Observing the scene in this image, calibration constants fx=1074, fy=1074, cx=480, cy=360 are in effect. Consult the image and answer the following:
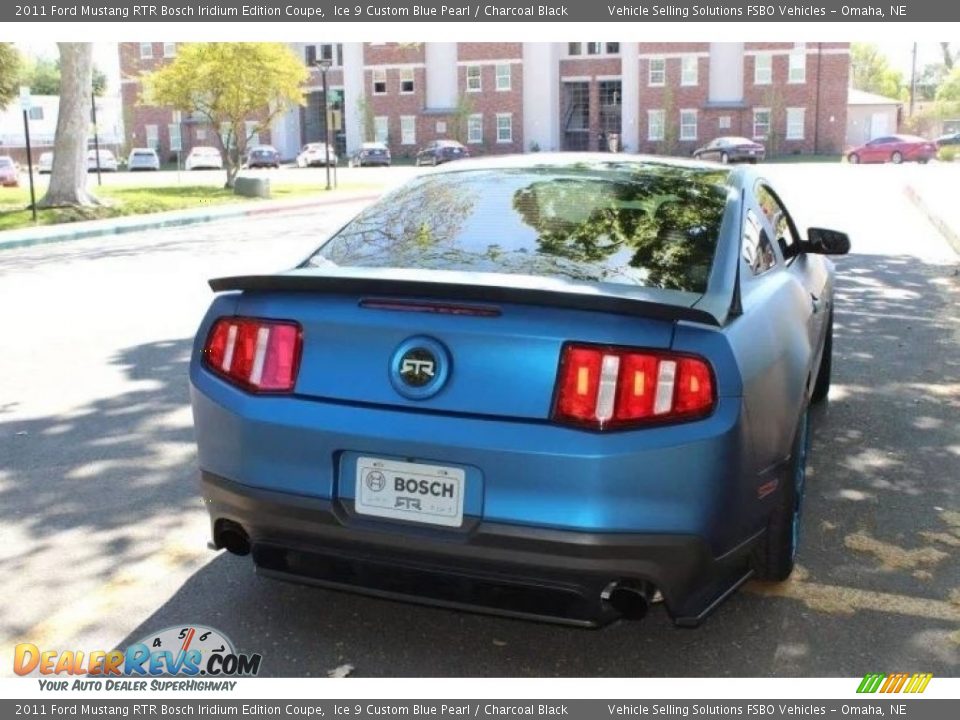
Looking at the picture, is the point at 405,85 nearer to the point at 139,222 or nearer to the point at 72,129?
the point at 72,129

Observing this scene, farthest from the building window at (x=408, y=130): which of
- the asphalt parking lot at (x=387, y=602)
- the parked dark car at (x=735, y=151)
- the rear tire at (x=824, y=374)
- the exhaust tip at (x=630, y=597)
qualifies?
the exhaust tip at (x=630, y=597)

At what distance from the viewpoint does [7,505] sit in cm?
488

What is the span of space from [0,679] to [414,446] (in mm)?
1505

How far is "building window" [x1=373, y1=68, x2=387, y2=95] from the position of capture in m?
74.6

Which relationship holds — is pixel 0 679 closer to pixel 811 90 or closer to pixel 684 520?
pixel 684 520

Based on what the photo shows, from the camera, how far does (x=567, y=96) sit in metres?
72.8

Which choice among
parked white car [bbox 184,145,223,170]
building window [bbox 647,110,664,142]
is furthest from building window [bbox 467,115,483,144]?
parked white car [bbox 184,145,223,170]

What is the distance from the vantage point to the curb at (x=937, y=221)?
15.2 meters

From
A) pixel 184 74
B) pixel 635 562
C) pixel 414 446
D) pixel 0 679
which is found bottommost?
pixel 0 679

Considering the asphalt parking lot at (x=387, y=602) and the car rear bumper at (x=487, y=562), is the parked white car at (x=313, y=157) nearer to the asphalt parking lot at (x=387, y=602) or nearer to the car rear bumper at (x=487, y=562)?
the asphalt parking lot at (x=387, y=602)

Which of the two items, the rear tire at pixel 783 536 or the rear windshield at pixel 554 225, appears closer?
the rear windshield at pixel 554 225

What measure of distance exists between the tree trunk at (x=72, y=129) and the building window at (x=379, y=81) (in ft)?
168

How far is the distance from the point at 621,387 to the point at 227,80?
106 feet

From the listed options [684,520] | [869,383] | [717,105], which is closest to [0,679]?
[684,520]
